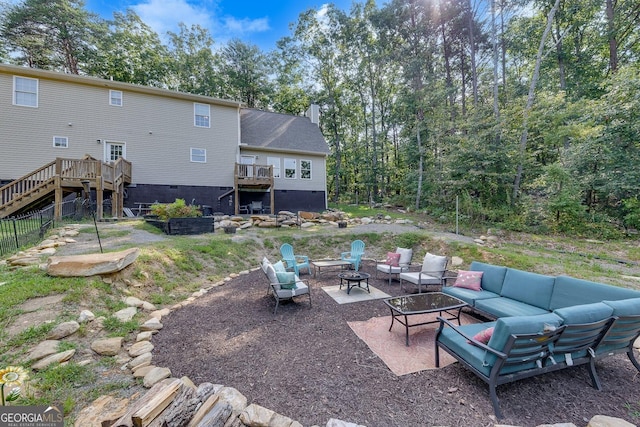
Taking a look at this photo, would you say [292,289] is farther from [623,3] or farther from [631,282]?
[623,3]

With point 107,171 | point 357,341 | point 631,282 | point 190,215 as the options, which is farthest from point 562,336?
point 107,171

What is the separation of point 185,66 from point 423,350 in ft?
80.2

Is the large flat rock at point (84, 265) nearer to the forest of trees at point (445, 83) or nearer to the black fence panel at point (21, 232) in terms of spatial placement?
the black fence panel at point (21, 232)

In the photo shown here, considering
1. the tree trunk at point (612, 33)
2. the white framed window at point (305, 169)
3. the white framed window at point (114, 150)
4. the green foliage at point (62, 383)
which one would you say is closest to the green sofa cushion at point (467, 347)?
the green foliage at point (62, 383)

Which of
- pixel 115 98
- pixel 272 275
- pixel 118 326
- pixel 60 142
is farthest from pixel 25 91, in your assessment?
pixel 272 275

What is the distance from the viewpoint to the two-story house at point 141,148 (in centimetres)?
995

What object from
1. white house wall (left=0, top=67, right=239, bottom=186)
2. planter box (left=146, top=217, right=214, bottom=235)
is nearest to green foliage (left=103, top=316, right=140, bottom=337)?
planter box (left=146, top=217, right=214, bottom=235)

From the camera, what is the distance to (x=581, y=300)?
334 centimetres

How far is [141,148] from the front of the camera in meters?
12.0

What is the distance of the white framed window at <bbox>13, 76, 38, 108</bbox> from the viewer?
1025 cm

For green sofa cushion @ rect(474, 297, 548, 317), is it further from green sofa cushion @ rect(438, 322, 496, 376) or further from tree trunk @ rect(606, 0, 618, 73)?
tree trunk @ rect(606, 0, 618, 73)

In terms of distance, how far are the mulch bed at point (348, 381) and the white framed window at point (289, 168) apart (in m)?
11.9

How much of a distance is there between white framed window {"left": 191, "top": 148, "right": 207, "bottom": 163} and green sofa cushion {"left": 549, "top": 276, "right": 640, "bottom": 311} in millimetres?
14171

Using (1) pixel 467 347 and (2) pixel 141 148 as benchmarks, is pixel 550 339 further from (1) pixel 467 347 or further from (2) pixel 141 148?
(2) pixel 141 148
